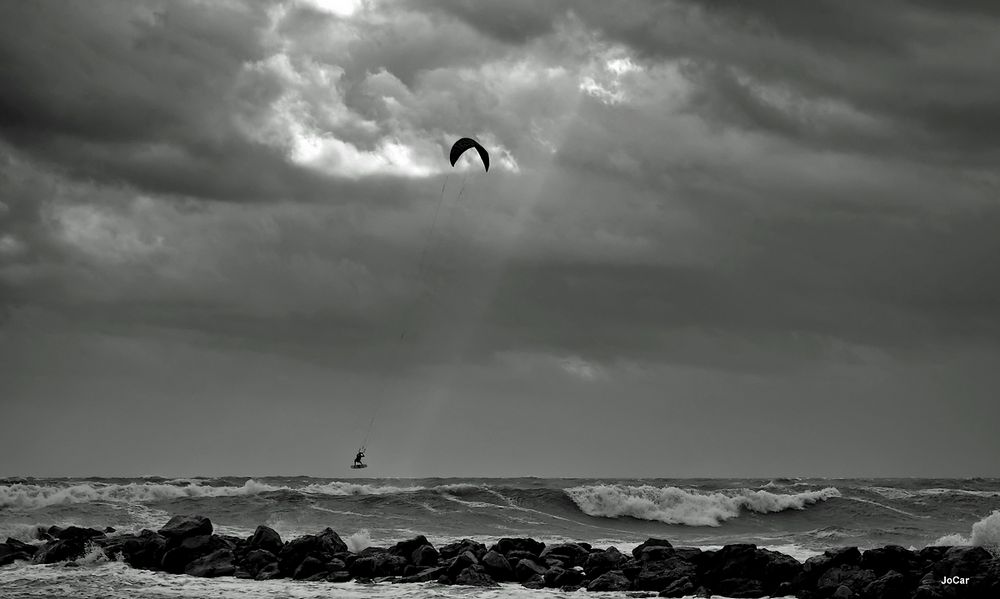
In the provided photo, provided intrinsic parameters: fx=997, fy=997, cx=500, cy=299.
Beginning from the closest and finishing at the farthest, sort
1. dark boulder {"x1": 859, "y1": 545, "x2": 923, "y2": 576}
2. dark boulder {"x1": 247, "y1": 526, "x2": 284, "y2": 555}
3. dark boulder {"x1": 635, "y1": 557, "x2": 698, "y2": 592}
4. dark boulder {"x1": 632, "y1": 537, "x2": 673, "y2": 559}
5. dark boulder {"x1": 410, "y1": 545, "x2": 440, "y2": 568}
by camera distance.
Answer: dark boulder {"x1": 859, "y1": 545, "x2": 923, "y2": 576}
dark boulder {"x1": 635, "y1": 557, "x2": 698, "y2": 592}
dark boulder {"x1": 410, "y1": 545, "x2": 440, "y2": 568}
dark boulder {"x1": 632, "y1": 537, "x2": 673, "y2": 559}
dark boulder {"x1": 247, "y1": 526, "x2": 284, "y2": 555}

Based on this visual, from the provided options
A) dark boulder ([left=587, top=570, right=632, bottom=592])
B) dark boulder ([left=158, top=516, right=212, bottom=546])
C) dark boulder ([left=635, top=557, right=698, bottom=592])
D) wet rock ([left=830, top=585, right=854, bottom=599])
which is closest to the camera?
wet rock ([left=830, top=585, right=854, bottom=599])

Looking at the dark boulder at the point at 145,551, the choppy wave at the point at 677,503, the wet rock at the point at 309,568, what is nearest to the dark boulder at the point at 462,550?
the wet rock at the point at 309,568

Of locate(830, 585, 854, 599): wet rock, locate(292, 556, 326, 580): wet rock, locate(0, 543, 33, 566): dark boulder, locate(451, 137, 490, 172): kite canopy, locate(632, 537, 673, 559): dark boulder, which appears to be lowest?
locate(0, 543, 33, 566): dark boulder

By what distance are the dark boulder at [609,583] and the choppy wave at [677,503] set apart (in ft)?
67.3

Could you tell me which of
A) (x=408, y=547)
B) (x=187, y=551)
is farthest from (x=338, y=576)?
(x=187, y=551)

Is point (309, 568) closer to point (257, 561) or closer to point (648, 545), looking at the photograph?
point (257, 561)

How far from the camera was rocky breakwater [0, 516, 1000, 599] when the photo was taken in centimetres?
1591

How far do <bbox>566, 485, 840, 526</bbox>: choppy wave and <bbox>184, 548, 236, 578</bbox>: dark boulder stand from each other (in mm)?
20657

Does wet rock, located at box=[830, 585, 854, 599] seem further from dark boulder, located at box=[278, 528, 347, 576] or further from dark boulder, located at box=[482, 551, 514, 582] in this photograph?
dark boulder, located at box=[278, 528, 347, 576]

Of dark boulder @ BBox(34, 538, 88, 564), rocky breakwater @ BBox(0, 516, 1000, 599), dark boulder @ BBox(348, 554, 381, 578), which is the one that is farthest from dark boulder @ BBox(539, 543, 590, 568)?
dark boulder @ BBox(34, 538, 88, 564)

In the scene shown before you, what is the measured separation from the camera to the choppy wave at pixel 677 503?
38.1 m

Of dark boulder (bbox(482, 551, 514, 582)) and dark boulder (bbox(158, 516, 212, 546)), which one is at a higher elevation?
dark boulder (bbox(158, 516, 212, 546))

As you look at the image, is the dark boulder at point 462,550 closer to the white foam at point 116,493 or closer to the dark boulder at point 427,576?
the dark boulder at point 427,576

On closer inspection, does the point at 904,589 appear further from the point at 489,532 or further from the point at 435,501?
the point at 435,501
